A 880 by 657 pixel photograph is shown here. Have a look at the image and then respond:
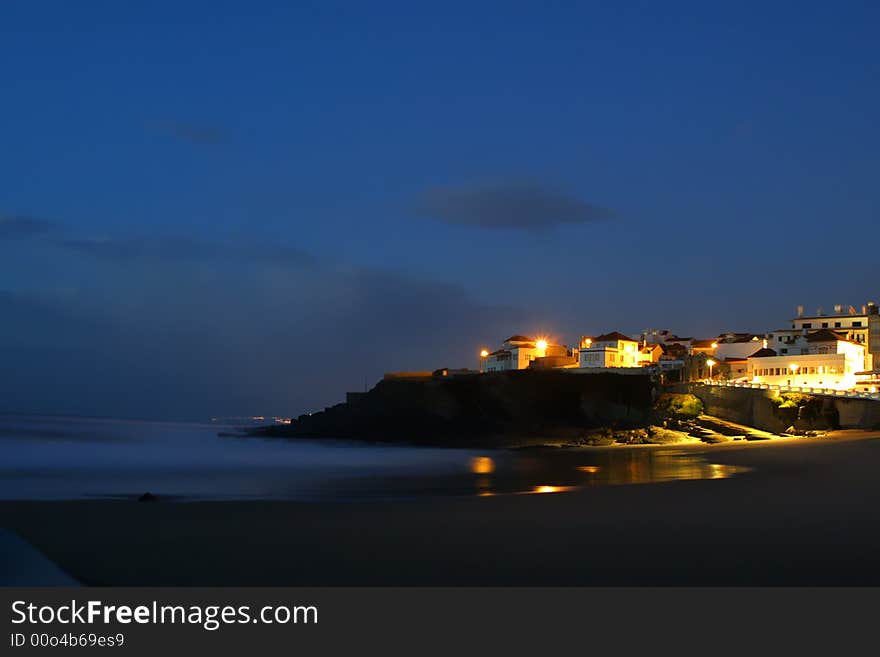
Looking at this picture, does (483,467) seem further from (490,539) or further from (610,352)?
(610,352)

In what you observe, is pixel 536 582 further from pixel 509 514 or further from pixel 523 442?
pixel 523 442

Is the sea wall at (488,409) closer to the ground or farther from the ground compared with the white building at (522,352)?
closer to the ground

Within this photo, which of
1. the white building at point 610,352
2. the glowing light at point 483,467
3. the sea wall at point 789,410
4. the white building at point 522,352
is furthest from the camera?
the white building at point 522,352

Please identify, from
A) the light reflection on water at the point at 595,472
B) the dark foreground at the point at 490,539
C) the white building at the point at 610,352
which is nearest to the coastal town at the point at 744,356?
the white building at the point at 610,352

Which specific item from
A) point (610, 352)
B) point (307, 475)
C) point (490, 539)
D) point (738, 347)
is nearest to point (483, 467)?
point (307, 475)

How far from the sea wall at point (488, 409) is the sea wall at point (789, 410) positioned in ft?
20.7

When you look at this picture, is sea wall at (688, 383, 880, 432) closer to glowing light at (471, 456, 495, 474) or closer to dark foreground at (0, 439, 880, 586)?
glowing light at (471, 456, 495, 474)

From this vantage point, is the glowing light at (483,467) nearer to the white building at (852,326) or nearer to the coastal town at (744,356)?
the coastal town at (744,356)

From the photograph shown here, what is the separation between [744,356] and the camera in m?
78.7

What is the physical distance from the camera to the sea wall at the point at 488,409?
5919cm

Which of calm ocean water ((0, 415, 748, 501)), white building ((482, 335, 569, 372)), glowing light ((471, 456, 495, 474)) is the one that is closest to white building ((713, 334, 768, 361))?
white building ((482, 335, 569, 372))

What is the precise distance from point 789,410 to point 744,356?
34.6 m

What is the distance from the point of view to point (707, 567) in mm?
7961
